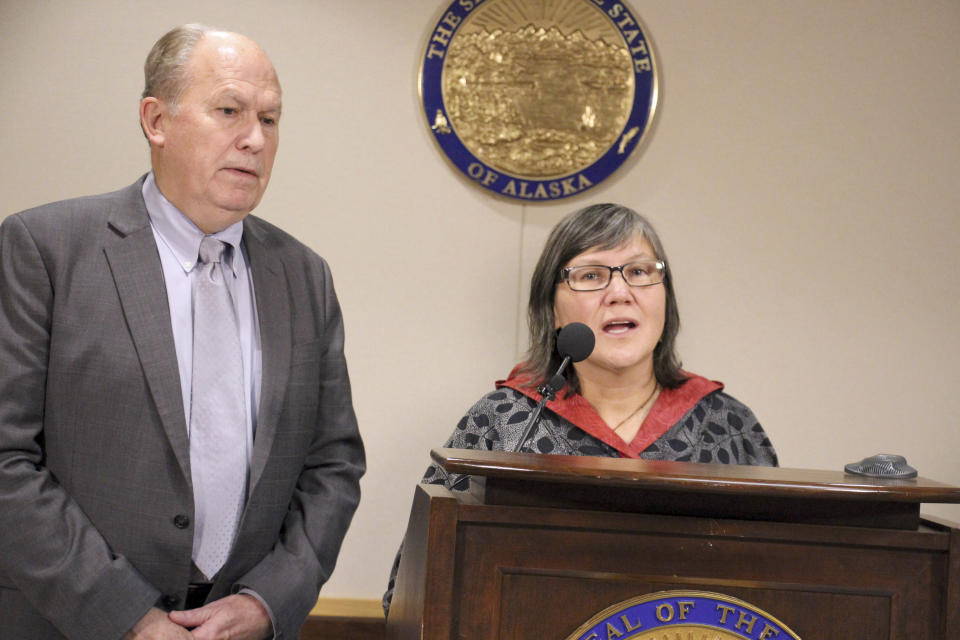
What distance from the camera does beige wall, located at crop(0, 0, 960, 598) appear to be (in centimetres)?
288

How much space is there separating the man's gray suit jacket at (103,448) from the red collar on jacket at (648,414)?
660mm

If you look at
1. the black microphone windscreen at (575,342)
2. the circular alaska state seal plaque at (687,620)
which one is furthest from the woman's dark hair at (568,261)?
the circular alaska state seal plaque at (687,620)

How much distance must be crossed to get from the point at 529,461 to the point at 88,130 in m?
2.10

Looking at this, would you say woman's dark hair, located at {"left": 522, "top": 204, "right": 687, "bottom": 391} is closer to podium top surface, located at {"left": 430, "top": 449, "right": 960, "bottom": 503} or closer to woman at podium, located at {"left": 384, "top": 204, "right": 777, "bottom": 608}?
woman at podium, located at {"left": 384, "top": 204, "right": 777, "bottom": 608}

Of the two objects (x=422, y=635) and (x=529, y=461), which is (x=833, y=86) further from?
(x=422, y=635)

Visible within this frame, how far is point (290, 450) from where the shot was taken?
169 cm

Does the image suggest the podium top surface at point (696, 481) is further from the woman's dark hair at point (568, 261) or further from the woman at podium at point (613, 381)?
the woman's dark hair at point (568, 261)

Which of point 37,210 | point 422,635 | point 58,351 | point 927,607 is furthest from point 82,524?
point 927,607

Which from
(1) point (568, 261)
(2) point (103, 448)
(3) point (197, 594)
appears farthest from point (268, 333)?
(1) point (568, 261)

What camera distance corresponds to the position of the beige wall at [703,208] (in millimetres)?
2883

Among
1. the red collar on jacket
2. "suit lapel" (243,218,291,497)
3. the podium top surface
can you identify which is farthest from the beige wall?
the podium top surface

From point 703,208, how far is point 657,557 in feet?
6.41

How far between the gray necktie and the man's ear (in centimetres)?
25

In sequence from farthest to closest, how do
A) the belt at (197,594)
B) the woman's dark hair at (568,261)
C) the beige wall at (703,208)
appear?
1. the beige wall at (703,208)
2. the woman's dark hair at (568,261)
3. the belt at (197,594)
